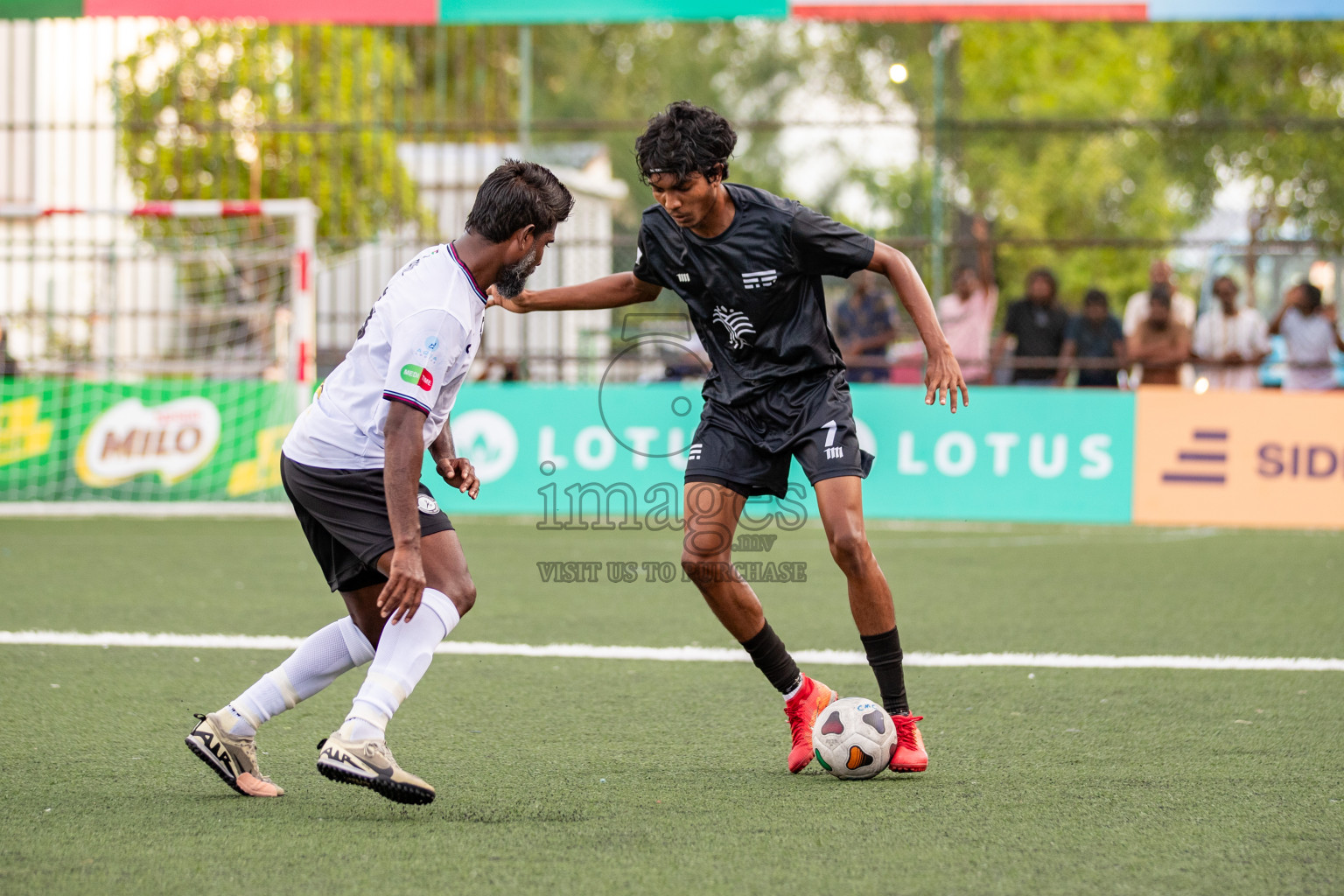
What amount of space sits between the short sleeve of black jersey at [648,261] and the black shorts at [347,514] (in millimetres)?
1235

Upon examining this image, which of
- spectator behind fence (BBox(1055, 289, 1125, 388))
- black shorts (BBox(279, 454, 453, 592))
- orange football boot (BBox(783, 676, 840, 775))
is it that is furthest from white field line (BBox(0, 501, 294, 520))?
black shorts (BBox(279, 454, 453, 592))

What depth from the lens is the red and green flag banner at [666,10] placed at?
11492mm

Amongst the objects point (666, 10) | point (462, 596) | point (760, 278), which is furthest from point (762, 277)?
point (666, 10)

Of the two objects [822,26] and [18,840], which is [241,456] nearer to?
[18,840]

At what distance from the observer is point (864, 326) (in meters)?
12.5

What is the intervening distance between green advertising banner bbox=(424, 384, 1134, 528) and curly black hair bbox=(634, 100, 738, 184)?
717cm

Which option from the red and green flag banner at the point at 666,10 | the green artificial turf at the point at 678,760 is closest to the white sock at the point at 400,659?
the green artificial turf at the point at 678,760

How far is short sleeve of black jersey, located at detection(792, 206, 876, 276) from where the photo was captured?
438 centimetres

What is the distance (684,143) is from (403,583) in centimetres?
161

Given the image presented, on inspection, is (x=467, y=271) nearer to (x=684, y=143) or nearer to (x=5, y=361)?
(x=684, y=143)

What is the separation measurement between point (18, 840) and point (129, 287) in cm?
1351

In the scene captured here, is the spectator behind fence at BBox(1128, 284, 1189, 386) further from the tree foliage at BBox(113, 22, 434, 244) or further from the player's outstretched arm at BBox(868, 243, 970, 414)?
the player's outstretched arm at BBox(868, 243, 970, 414)

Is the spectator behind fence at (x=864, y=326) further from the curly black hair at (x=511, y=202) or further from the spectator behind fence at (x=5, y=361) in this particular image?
the curly black hair at (x=511, y=202)

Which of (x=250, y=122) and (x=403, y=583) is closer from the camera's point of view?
(x=403, y=583)
